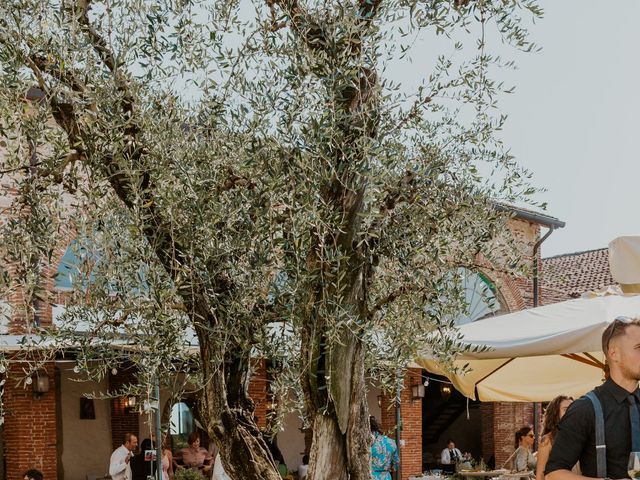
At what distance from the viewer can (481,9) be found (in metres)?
4.91

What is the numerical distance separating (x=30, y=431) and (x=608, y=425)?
13.8 metres

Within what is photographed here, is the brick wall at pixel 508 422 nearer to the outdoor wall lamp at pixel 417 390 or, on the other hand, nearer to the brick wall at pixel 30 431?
the outdoor wall lamp at pixel 417 390

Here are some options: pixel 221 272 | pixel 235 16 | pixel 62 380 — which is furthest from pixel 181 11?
pixel 62 380

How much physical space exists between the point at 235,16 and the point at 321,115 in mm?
1040

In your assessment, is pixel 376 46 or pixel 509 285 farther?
pixel 509 285

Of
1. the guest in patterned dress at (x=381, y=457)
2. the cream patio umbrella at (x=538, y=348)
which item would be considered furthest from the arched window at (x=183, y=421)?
the cream patio umbrella at (x=538, y=348)

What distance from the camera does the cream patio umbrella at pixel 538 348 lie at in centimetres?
600

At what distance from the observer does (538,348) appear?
6121 mm

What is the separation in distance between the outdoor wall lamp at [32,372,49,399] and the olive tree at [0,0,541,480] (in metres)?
10.4

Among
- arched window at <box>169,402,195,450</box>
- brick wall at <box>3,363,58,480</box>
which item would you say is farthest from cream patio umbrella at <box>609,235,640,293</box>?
arched window at <box>169,402,195,450</box>

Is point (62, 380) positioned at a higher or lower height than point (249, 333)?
lower

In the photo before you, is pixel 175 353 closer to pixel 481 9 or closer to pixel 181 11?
pixel 181 11

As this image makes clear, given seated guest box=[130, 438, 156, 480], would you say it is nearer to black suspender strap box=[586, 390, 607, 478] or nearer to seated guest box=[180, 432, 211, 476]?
seated guest box=[180, 432, 211, 476]

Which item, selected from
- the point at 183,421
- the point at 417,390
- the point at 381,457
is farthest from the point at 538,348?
the point at 183,421
